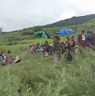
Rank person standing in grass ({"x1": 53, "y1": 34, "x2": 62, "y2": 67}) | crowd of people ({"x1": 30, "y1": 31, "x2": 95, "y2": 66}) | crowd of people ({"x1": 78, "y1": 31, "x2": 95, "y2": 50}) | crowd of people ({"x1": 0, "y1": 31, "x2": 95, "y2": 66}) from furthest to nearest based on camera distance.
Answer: crowd of people ({"x1": 78, "y1": 31, "x2": 95, "y2": 50}) → crowd of people ({"x1": 0, "y1": 31, "x2": 95, "y2": 66}) → crowd of people ({"x1": 30, "y1": 31, "x2": 95, "y2": 66}) → person standing in grass ({"x1": 53, "y1": 34, "x2": 62, "y2": 67})

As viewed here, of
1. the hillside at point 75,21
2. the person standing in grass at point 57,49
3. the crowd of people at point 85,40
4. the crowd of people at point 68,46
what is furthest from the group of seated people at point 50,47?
the hillside at point 75,21

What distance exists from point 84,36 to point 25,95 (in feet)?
58.7

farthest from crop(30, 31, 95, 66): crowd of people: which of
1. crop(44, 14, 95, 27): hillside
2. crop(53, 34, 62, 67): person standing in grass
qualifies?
crop(44, 14, 95, 27): hillside

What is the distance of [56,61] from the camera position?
21.6m

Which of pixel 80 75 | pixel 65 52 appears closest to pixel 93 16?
pixel 65 52

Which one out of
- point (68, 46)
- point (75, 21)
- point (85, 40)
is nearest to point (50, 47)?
point (85, 40)

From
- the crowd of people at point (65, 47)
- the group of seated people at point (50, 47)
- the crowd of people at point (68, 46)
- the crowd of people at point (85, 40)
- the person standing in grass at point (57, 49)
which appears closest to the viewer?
the person standing in grass at point (57, 49)

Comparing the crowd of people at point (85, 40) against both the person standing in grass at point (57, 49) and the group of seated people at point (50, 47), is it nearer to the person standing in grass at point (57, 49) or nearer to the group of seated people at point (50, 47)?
the group of seated people at point (50, 47)

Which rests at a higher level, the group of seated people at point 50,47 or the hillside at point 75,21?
the group of seated people at point 50,47

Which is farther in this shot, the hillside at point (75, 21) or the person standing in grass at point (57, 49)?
the hillside at point (75, 21)

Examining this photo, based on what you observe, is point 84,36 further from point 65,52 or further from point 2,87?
point 2,87

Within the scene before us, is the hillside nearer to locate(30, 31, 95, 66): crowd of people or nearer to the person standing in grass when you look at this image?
locate(30, 31, 95, 66): crowd of people

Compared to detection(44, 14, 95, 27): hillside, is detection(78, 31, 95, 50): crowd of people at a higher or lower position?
higher

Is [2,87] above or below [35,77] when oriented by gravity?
above
